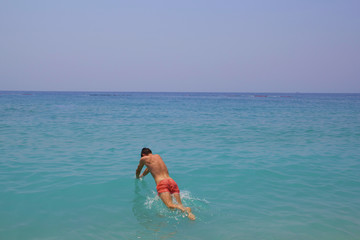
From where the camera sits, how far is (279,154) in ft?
39.4

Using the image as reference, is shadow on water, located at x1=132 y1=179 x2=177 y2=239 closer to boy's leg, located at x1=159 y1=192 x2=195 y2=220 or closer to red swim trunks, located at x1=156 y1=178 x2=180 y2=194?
boy's leg, located at x1=159 y1=192 x2=195 y2=220

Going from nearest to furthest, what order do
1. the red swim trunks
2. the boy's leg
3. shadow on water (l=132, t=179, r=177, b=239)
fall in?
shadow on water (l=132, t=179, r=177, b=239)
the boy's leg
the red swim trunks

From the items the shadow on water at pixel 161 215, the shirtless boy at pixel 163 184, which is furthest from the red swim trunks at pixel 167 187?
the shadow on water at pixel 161 215

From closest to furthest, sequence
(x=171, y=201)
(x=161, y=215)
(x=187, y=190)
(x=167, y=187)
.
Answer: (x=161, y=215) → (x=171, y=201) → (x=167, y=187) → (x=187, y=190)

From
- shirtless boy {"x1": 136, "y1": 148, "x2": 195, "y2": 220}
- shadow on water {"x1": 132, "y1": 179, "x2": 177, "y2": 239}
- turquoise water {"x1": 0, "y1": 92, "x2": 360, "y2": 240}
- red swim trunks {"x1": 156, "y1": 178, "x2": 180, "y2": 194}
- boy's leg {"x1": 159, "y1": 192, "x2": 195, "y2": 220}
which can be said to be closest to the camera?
shadow on water {"x1": 132, "y1": 179, "x2": 177, "y2": 239}

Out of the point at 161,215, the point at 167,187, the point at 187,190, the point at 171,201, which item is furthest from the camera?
the point at 187,190

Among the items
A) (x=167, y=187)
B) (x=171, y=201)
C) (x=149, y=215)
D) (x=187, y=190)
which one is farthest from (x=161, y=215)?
(x=187, y=190)

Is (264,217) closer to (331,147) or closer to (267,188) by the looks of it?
(267,188)

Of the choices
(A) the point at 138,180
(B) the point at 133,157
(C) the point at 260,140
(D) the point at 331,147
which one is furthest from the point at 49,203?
(D) the point at 331,147

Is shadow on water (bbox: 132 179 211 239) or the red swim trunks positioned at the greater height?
the red swim trunks

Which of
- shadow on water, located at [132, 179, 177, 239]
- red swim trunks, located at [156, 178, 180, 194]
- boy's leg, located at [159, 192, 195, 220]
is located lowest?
shadow on water, located at [132, 179, 177, 239]

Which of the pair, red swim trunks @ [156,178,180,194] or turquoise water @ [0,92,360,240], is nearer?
turquoise water @ [0,92,360,240]

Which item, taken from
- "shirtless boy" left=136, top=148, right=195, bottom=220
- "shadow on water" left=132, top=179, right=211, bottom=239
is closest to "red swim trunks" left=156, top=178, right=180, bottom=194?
"shirtless boy" left=136, top=148, right=195, bottom=220

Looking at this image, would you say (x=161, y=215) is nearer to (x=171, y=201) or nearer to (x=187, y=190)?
(x=171, y=201)
